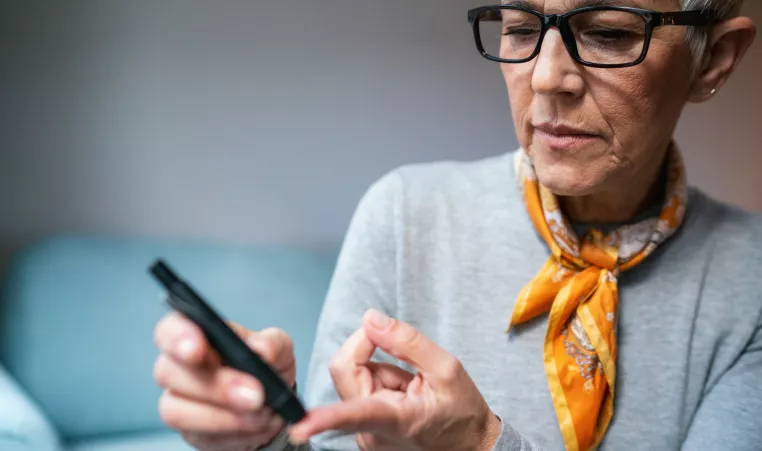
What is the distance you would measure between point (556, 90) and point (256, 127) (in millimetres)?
Answer: 1051

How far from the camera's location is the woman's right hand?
0.54m

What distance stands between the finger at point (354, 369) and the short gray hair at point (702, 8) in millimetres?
606

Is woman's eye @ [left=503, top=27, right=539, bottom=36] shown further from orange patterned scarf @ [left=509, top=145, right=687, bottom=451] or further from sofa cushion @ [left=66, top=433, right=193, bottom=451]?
sofa cushion @ [left=66, top=433, right=193, bottom=451]

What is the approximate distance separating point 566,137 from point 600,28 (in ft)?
0.48

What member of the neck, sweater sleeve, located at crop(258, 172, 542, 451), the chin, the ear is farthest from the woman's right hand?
the ear

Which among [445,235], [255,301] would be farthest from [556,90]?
[255,301]

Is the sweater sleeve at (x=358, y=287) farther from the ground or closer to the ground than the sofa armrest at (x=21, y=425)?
farther from the ground

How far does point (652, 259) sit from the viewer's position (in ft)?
3.40

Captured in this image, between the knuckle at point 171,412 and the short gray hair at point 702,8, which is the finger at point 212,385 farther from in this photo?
the short gray hair at point 702,8

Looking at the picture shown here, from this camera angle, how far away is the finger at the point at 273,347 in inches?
23.6

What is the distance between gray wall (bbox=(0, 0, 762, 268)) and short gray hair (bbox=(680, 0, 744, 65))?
41.6 inches

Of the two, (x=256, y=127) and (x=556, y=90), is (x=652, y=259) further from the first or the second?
(x=256, y=127)

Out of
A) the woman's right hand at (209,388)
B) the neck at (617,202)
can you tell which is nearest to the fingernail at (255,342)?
the woman's right hand at (209,388)

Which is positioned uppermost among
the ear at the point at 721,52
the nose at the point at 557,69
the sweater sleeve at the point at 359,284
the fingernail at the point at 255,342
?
the nose at the point at 557,69
